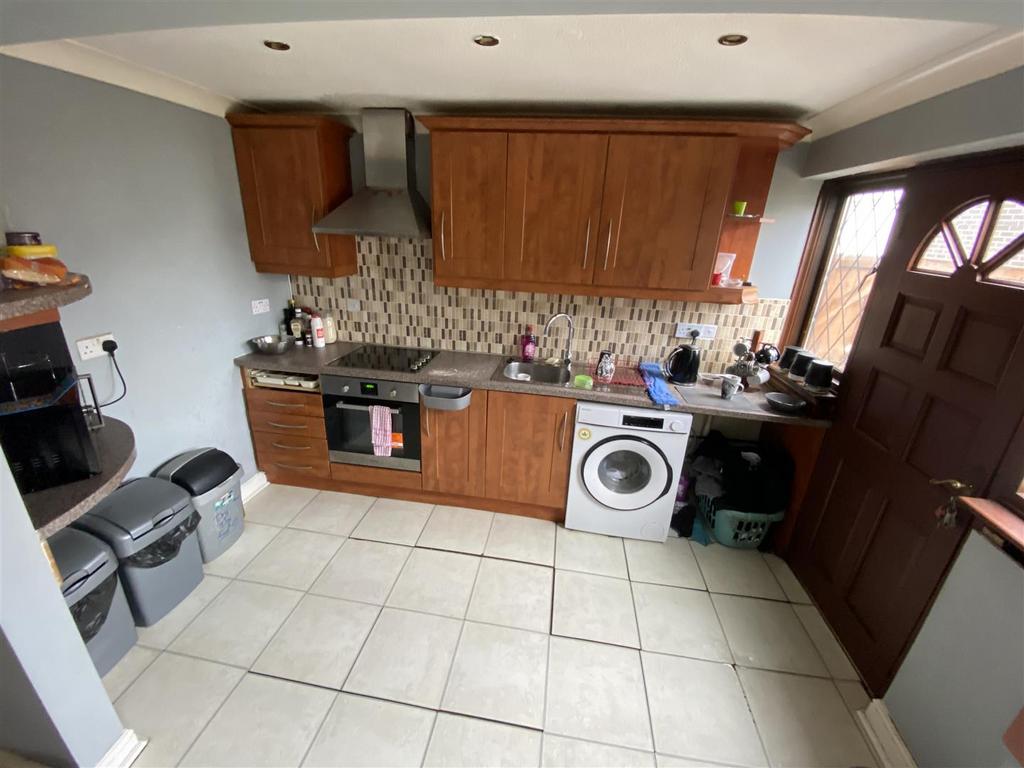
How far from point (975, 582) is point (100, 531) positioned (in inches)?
120

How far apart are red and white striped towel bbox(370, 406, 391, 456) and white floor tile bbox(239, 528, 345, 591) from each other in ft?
1.80

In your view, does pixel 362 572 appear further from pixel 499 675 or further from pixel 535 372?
pixel 535 372

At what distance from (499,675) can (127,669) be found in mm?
1472

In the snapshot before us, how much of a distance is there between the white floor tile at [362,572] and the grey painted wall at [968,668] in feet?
6.82

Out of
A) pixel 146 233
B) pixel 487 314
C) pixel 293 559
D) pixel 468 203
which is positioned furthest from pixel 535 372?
pixel 146 233

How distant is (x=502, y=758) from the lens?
55.5 inches

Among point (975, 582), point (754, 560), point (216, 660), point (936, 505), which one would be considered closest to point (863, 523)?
point (936, 505)

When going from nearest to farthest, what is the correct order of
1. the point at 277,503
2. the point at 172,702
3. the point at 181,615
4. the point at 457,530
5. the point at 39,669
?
1. the point at 39,669
2. the point at 172,702
3. the point at 181,615
4. the point at 457,530
5. the point at 277,503

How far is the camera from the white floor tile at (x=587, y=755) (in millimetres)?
A: 1407

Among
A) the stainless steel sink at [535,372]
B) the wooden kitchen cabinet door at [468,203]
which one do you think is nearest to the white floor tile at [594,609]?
the stainless steel sink at [535,372]

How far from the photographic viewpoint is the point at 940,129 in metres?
1.40

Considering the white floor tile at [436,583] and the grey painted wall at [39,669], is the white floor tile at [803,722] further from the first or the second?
the grey painted wall at [39,669]

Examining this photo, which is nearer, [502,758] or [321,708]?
[502,758]

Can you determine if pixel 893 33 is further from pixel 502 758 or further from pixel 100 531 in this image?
pixel 100 531
